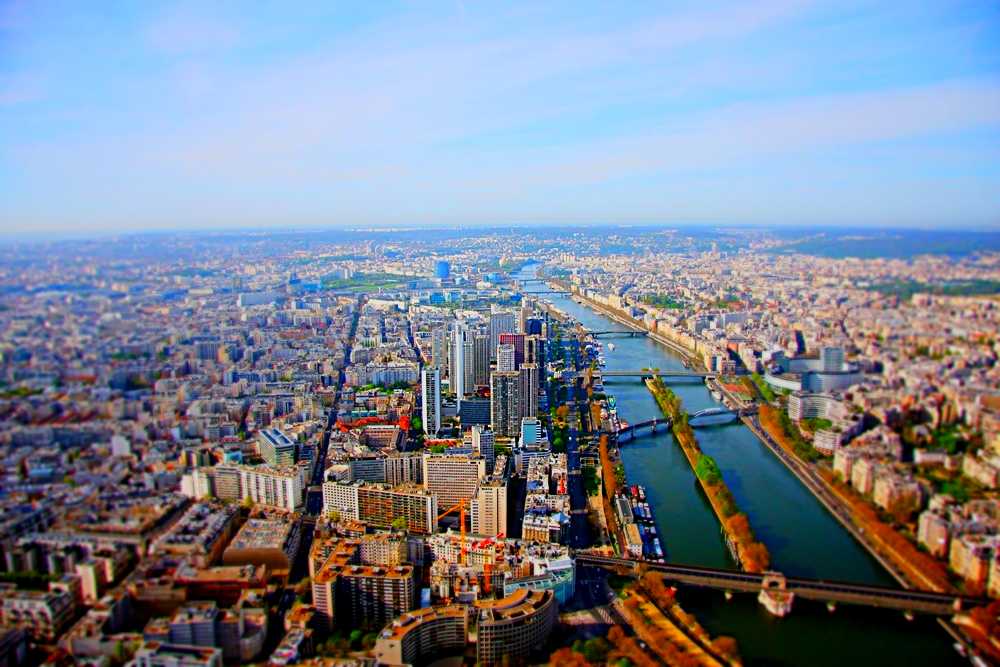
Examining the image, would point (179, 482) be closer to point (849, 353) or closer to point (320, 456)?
point (320, 456)

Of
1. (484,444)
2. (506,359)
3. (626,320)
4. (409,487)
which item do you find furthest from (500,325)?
(409,487)

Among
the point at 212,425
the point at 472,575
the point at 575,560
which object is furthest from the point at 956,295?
the point at 212,425

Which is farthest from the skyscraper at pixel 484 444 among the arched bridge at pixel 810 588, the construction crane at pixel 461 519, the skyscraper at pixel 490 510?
the arched bridge at pixel 810 588

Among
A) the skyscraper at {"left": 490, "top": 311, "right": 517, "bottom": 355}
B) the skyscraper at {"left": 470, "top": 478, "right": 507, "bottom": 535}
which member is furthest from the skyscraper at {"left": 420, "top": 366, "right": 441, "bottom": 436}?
the skyscraper at {"left": 470, "top": 478, "right": 507, "bottom": 535}

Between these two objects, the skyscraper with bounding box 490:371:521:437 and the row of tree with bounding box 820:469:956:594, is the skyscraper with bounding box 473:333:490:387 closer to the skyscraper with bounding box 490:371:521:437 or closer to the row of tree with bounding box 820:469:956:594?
the skyscraper with bounding box 490:371:521:437

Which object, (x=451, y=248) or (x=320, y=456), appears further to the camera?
(x=451, y=248)

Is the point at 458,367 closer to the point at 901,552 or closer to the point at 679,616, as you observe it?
the point at 679,616

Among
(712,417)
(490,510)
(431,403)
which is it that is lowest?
(712,417)
